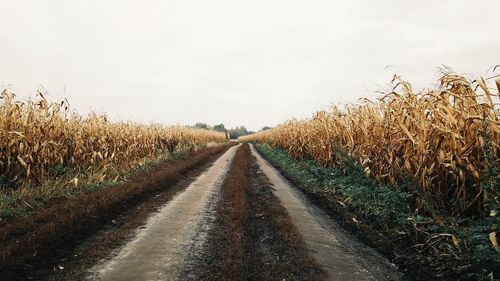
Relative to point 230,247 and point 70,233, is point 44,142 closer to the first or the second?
point 70,233

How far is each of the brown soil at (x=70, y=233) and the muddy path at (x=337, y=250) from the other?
304 centimetres

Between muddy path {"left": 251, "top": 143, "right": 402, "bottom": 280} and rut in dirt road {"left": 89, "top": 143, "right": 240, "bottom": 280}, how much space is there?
182 centimetres

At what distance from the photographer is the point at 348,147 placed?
11.7m

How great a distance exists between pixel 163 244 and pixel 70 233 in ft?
5.15

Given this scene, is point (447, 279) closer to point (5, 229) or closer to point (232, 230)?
point (232, 230)

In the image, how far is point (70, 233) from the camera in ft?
20.4

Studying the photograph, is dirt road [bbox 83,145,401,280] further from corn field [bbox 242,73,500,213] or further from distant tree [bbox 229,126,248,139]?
distant tree [bbox 229,126,248,139]

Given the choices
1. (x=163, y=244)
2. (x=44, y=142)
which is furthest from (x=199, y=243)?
(x=44, y=142)

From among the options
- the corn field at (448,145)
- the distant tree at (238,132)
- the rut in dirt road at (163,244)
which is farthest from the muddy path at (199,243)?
the distant tree at (238,132)

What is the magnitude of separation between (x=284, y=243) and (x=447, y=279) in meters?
2.21

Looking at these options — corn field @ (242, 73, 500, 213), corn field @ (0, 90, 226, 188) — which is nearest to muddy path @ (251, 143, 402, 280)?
corn field @ (242, 73, 500, 213)

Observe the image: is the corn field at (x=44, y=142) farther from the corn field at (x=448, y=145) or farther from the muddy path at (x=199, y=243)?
the corn field at (x=448, y=145)

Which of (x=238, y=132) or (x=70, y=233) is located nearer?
(x=70, y=233)

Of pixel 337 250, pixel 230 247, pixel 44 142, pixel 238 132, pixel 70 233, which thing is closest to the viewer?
pixel 230 247
